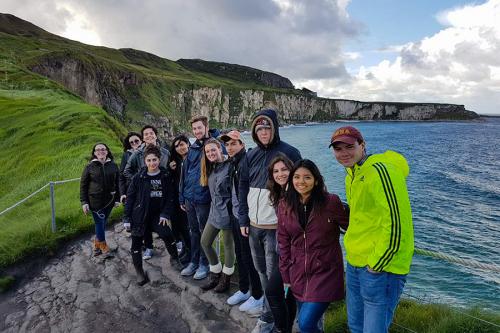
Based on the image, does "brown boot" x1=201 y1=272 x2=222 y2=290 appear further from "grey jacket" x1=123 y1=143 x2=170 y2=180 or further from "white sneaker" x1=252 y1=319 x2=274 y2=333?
"grey jacket" x1=123 y1=143 x2=170 y2=180

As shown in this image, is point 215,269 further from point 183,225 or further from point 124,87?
point 124,87

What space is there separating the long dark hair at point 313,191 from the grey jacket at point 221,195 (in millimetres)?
1698

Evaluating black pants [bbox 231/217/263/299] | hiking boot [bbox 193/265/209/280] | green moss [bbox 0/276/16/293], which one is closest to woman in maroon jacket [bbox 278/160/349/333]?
black pants [bbox 231/217/263/299]

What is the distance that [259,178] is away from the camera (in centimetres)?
484

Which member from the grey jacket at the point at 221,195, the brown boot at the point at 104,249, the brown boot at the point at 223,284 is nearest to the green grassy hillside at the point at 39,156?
the brown boot at the point at 104,249

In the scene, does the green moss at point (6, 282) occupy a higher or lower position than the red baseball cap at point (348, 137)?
lower

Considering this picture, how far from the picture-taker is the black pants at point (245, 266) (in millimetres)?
5309

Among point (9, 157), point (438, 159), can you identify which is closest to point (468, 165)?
point (438, 159)

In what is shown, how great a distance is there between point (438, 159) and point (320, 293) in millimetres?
59489

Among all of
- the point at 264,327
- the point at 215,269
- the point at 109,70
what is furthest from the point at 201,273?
the point at 109,70

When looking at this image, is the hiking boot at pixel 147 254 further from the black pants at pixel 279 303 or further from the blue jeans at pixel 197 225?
the black pants at pixel 279 303

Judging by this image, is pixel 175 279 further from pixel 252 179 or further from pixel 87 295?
pixel 252 179

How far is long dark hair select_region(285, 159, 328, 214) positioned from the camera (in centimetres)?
388

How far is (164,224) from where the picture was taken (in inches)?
269
